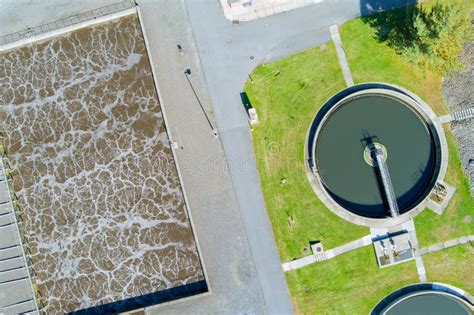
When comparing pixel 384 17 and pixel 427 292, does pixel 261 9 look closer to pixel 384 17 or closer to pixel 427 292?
pixel 384 17

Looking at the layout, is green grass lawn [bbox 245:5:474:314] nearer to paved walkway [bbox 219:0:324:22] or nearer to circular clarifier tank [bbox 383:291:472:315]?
circular clarifier tank [bbox 383:291:472:315]

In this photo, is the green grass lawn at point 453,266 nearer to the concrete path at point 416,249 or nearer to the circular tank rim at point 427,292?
the concrete path at point 416,249

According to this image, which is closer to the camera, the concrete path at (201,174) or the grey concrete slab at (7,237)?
the grey concrete slab at (7,237)

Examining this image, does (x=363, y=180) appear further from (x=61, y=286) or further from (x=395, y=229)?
(x=61, y=286)

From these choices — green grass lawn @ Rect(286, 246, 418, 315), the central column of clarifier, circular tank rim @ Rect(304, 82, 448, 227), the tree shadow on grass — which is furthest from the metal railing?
green grass lawn @ Rect(286, 246, 418, 315)

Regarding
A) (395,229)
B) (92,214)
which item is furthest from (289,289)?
(92,214)

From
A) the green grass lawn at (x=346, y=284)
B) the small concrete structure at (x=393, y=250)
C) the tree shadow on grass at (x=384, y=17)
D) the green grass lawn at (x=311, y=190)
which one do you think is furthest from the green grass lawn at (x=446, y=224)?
the tree shadow on grass at (x=384, y=17)

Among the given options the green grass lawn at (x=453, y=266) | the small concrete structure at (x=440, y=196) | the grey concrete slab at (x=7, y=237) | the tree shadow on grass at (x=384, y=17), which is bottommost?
Result: the green grass lawn at (x=453, y=266)

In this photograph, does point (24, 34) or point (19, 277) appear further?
point (24, 34)
